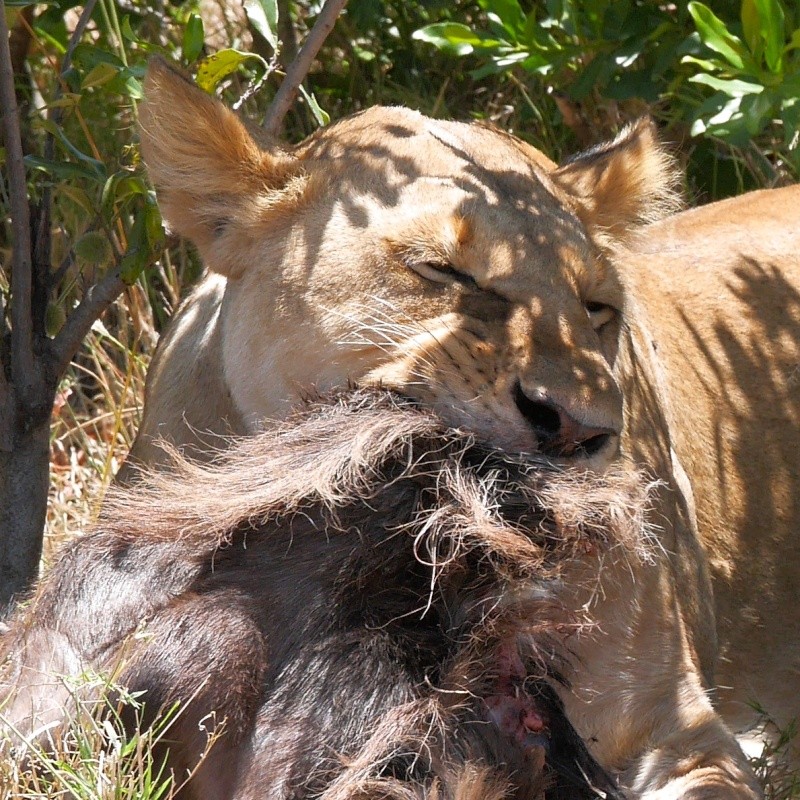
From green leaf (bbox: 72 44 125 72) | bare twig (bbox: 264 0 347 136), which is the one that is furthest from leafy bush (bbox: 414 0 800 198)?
green leaf (bbox: 72 44 125 72)

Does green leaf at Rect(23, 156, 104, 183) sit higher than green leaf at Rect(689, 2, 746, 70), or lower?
higher

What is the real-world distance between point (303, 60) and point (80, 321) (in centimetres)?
76

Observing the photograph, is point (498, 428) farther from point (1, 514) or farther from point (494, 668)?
point (1, 514)

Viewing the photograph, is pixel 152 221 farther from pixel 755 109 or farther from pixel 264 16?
pixel 755 109

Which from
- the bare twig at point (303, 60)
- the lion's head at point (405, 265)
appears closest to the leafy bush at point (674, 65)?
the lion's head at point (405, 265)

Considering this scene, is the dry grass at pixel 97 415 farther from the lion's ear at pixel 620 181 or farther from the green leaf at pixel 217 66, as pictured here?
the lion's ear at pixel 620 181

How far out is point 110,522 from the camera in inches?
87.3

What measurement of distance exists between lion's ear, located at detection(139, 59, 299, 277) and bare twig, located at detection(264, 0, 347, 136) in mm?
434

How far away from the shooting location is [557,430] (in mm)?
2045

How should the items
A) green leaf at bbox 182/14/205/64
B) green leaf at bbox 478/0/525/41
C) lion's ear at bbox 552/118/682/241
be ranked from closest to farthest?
1. lion's ear at bbox 552/118/682/241
2. green leaf at bbox 182/14/205/64
3. green leaf at bbox 478/0/525/41

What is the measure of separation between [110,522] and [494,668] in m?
0.66

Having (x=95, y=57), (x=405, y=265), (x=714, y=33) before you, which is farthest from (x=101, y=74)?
(x=714, y=33)

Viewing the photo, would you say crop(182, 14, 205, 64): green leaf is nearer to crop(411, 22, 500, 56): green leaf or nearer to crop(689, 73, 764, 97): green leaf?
crop(411, 22, 500, 56): green leaf

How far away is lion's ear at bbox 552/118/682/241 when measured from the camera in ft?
9.43
